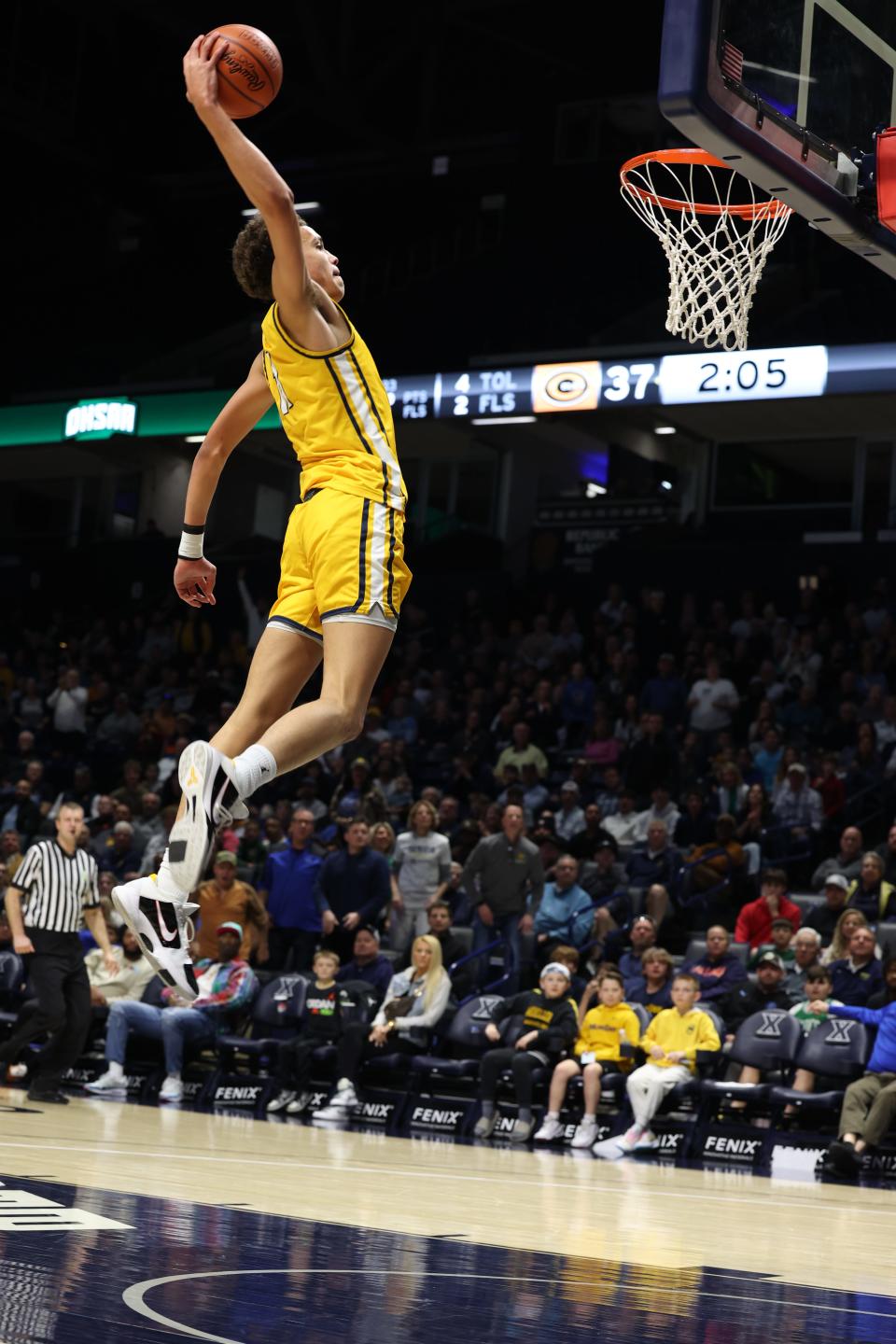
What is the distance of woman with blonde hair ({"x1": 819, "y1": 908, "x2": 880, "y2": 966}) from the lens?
11.4m

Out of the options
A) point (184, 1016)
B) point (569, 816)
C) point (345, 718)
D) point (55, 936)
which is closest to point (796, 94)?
point (345, 718)

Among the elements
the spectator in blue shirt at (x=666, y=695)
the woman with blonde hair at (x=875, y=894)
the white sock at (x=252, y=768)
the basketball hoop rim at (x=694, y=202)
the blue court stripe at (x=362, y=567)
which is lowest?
the woman with blonde hair at (x=875, y=894)

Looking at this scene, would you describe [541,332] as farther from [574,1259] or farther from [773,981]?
[574,1259]

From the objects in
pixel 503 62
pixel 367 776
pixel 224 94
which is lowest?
pixel 367 776

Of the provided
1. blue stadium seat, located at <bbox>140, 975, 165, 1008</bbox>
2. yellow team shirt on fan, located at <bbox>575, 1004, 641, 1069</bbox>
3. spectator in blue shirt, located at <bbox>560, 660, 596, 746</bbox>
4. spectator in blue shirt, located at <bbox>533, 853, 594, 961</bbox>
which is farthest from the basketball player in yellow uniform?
spectator in blue shirt, located at <bbox>560, 660, 596, 746</bbox>

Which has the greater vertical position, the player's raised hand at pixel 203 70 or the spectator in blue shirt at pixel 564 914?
the player's raised hand at pixel 203 70

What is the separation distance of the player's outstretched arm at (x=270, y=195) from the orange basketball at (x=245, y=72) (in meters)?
0.03

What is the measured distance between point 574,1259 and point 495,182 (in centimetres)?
2516

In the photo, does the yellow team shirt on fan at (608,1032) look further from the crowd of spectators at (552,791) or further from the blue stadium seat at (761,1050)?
the blue stadium seat at (761,1050)

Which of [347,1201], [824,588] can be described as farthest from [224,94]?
[824,588]

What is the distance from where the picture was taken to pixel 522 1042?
37.7ft

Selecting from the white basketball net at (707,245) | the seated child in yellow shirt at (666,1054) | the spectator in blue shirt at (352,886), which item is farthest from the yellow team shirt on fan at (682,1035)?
the white basketball net at (707,245)

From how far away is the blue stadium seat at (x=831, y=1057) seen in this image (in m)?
10.7

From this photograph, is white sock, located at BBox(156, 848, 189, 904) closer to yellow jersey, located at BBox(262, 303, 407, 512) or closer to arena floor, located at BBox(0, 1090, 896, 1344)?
arena floor, located at BBox(0, 1090, 896, 1344)
